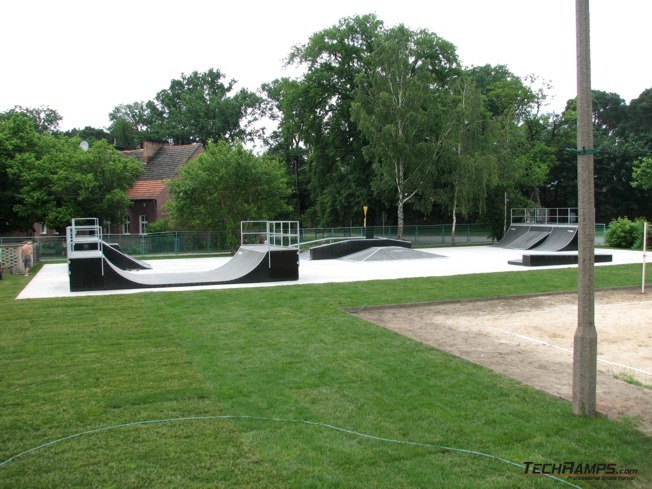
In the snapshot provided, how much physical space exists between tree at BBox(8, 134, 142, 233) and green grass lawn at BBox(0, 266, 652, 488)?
22.4 meters

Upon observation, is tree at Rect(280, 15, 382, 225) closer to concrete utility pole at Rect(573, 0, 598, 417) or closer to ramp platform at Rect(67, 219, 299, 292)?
ramp platform at Rect(67, 219, 299, 292)

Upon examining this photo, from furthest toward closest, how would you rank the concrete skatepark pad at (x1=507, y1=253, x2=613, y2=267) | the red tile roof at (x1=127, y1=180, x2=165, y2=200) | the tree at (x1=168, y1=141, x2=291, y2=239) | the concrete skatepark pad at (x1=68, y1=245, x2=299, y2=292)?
the red tile roof at (x1=127, y1=180, x2=165, y2=200)
the tree at (x1=168, y1=141, x2=291, y2=239)
the concrete skatepark pad at (x1=507, y1=253, x2=613, y2=267)
the concrete skatepark pad at (x1=68, y1=245, x2=299, y2=292)

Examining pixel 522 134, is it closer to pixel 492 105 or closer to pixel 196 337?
pixel 492 105

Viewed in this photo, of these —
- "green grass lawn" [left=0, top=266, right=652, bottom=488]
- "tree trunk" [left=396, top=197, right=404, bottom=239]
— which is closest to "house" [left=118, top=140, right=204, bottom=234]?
"tree trunk" [left=396, top=197, right=404, bottom=239]

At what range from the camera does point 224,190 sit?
1198 inches

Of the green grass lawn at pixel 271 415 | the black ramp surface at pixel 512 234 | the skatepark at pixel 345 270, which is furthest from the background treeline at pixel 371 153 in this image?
the green grass lawn at pixel 271 415

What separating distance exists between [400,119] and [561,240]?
11.8m

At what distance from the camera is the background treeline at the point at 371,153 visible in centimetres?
3120

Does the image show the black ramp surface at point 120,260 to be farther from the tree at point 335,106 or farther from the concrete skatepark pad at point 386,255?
the tree at point 335,106

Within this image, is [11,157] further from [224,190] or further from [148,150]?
[224,190]

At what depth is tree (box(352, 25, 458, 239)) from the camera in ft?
113

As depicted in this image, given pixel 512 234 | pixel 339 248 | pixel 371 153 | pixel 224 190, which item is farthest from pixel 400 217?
pixel 224 190

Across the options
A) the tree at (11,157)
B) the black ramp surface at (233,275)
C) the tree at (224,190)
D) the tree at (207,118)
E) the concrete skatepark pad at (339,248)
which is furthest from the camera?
the tree at (207,118)

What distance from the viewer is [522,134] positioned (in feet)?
133
